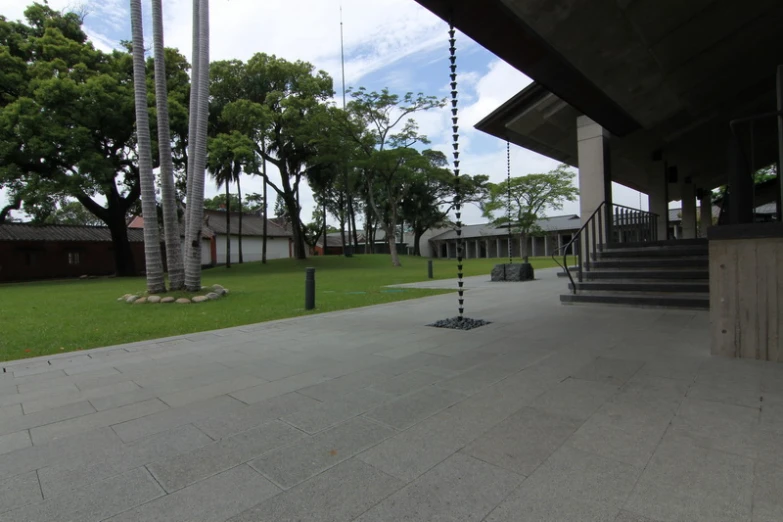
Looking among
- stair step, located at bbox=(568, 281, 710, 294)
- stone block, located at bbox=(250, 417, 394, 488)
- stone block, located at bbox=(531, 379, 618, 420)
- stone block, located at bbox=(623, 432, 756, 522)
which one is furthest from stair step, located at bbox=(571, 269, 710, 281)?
stone block, located at bbox=(250, 417, 394, 488)

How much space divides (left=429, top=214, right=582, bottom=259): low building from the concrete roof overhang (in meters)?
32.4

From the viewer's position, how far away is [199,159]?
11.1 m

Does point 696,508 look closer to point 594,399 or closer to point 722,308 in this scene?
point 594,399

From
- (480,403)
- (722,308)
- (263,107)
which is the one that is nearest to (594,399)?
(480,403)

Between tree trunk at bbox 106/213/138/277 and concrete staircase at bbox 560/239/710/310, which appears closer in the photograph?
concrete staircase at bbox 560/239/710/310

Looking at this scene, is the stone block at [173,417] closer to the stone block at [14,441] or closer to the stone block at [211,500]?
the stone block at [14,441]

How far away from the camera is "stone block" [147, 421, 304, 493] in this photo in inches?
86.6

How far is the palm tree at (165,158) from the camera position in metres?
10.4

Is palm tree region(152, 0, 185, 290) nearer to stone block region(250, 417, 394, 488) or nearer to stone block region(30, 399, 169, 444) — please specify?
stone block region(30, 399, 169, 444)

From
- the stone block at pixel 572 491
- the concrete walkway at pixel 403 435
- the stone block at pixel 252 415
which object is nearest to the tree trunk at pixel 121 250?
the concrete walkway at pixel 403 435

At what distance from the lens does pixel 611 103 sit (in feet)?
23.1

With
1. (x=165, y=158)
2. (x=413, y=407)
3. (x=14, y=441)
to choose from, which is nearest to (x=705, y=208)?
(x=413, y=407)

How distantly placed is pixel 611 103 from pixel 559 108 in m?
2.50

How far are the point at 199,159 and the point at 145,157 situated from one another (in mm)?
1264
